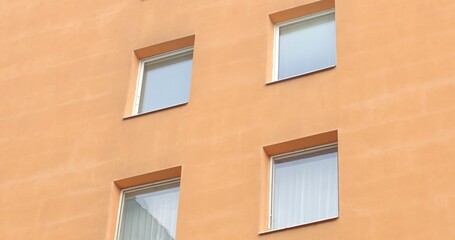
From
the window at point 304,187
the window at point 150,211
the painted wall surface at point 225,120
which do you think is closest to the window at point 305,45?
the painted wall surface at point 225,120

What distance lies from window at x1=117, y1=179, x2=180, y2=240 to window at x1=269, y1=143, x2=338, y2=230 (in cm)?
179

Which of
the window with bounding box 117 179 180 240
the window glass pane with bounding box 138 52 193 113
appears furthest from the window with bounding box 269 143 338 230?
the window glass pane with bounding box 138 52 193 113

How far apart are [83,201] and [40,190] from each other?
0.97 meters

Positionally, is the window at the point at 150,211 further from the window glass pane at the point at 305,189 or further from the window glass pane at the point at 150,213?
the window glass pane at the point at 305,189

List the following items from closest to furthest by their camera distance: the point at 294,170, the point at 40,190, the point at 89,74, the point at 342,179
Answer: the point at 342,179 < the point at 294,170 < the point at 40,190 < the point at 89,74

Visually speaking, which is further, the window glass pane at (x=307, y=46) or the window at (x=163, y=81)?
the window at (x=163, y=81)

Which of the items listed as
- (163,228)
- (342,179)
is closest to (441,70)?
(342,179)

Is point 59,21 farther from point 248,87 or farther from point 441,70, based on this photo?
point 441,70

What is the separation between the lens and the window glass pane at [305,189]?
1706 centimetres

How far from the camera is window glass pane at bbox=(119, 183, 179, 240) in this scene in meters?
18.3

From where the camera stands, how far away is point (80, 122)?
19812 millimetres

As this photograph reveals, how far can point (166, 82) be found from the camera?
2027 cm

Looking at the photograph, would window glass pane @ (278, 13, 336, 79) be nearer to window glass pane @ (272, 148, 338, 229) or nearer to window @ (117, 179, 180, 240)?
window glass pane @ (272, 148, 338, 229)

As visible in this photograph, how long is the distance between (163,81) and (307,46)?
281cm
